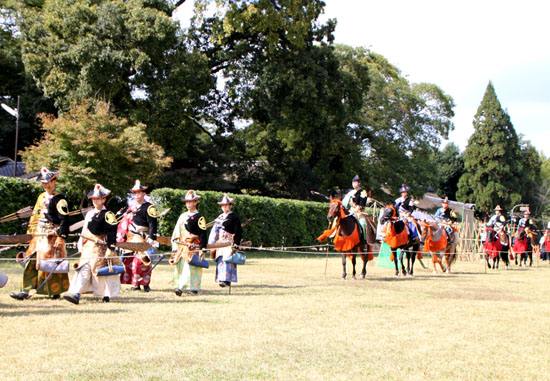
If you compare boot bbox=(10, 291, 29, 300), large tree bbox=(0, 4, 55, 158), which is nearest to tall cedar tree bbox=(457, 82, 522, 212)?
large tree bbox=(0, 4, 55, 158)

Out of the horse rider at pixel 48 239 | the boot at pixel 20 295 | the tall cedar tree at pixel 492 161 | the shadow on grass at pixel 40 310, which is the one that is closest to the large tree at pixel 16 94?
the horse rider at pixel 48 239

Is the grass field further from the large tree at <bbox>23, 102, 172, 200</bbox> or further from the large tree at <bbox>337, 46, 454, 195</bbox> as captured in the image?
the large tree at <bbox>337, 46, 454, 195</bbox>

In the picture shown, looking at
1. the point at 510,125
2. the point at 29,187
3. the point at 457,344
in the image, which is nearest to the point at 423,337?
the point at 457,344

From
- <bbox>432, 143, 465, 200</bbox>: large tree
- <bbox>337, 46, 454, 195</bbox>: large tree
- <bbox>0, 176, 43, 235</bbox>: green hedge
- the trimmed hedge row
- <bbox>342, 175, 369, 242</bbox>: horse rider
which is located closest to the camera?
<bbox>342, 175, 369, 242</bbox>: horse rider

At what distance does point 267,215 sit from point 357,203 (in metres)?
13.7

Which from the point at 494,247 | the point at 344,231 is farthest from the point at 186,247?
the point at 494,247

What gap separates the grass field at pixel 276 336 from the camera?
18.8 ft

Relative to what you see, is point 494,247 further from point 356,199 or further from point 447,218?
point 356,199

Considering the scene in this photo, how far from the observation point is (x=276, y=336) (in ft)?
24.1

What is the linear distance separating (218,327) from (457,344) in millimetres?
2964

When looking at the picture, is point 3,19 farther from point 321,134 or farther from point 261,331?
point 261,331

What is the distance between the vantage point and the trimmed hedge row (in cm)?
2052

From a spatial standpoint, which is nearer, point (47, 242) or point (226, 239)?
point (47, 242)

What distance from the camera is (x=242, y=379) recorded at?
5410 mm
